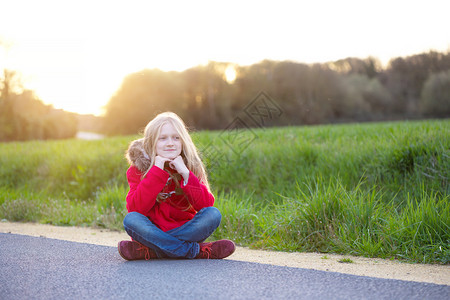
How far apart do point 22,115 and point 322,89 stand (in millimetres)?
14168

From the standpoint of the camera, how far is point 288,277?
114 inches

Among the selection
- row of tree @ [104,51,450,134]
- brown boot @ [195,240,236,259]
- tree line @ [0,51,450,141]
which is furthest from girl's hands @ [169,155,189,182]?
row of tree @ [104,51,450,134]

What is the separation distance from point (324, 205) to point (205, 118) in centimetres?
1510

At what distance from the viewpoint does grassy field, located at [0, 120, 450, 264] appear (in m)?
4.03

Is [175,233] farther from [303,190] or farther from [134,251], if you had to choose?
[303,190]

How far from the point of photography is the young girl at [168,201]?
11.1 ft

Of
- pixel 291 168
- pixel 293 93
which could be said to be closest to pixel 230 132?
pixel 291 168

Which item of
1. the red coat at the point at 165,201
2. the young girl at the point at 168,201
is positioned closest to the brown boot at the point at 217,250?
the young girl at the point at 168,201

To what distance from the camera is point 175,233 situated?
3479 millimetres

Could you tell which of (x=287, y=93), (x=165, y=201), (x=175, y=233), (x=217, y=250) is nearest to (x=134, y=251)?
(x=175, y=233)

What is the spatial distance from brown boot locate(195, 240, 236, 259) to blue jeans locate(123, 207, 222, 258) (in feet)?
0.18

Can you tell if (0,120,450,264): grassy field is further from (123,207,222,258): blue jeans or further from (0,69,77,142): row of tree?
(0,69,77,142): row of tree

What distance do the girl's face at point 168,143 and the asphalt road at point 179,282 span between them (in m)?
0.90

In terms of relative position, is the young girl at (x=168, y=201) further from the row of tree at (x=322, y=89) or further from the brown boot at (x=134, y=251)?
the row of tree at (x=322, y=89)
